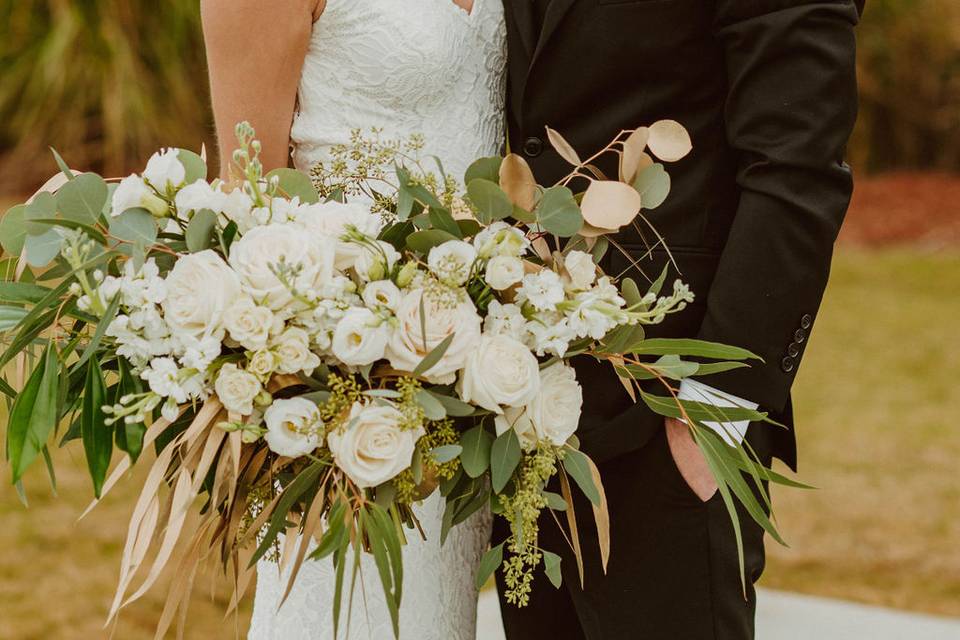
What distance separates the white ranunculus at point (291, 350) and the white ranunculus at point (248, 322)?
2 centimetres

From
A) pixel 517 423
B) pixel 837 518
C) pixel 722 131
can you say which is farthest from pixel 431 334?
pixel 837 518

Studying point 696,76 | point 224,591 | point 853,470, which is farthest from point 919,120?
point 696,76

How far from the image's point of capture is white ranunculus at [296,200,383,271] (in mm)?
1469

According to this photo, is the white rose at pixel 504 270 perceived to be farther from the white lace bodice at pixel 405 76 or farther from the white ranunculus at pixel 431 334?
the white lace bodice at pixel 405 76

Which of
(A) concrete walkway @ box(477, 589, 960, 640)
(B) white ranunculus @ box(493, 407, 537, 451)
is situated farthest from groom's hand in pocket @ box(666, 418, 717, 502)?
(A) concrete walkway @ box(477, 589, 960, 640)

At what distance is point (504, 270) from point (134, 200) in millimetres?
460

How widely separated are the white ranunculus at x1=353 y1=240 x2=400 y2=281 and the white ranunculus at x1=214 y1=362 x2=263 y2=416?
0.18m

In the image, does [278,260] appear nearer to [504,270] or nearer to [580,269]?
[504,270]

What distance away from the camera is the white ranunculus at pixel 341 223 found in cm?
147

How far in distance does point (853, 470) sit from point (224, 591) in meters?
2.81

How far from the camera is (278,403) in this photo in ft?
4.70

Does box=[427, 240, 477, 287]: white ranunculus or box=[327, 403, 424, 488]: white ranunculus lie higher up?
box=[427, 240, 477, 287]: white ranunculus

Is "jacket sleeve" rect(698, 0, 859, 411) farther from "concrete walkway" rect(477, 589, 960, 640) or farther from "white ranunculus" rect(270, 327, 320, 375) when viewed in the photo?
"concrete walkway" rect(477, 589, 960, 640)

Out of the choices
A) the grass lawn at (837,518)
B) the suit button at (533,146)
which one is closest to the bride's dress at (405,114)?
the suit button at (533,146)
